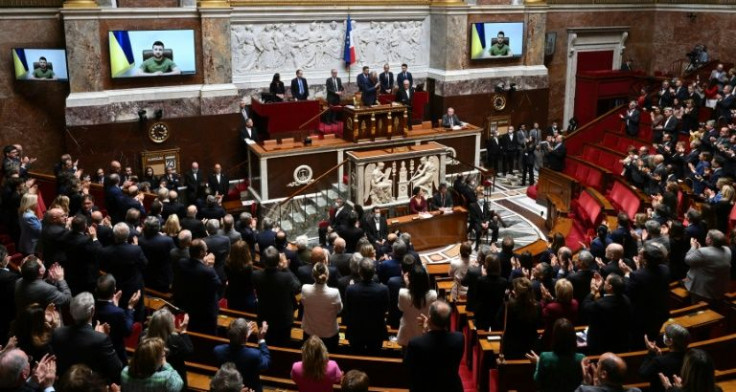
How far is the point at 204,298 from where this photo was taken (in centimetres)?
582

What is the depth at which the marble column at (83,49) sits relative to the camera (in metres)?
12.4

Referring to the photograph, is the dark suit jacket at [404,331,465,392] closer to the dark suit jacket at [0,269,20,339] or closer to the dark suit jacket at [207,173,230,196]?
the dark suit jacket at [0,269,20,339]

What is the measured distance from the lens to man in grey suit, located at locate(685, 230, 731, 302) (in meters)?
6.62

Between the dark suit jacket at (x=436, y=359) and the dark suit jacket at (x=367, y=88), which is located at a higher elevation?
the dark suit jacket at (x=367, y=88)

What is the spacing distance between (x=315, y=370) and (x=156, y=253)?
3127 mm

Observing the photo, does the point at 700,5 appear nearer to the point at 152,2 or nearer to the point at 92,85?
the point at 152,2

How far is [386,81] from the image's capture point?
50.4 feet

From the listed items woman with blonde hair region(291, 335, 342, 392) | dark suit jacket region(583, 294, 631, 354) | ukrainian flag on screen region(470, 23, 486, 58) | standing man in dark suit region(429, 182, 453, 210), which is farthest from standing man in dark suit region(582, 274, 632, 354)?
ukrainian flag on screen region(470, 23, 486, 58)

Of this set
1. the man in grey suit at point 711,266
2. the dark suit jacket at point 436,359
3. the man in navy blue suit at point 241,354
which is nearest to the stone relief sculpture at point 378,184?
the man in grey suit at point 711,266

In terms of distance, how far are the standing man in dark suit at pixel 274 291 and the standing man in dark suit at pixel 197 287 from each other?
0.39 metres

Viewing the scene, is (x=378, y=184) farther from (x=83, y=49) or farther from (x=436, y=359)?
(x=436, y=359)

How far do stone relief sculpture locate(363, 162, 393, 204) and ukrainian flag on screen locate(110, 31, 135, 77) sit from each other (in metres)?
5.00

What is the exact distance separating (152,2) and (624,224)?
9.89m

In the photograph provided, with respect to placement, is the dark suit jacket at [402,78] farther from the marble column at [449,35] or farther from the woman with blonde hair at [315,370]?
the woman with blonde hair at [315,370]
